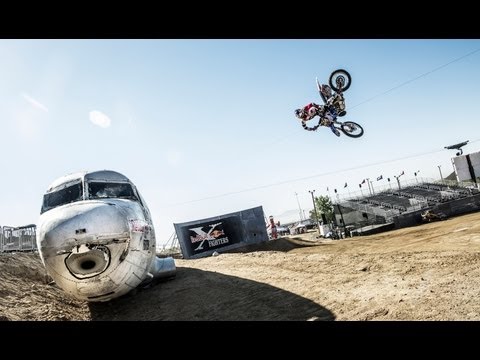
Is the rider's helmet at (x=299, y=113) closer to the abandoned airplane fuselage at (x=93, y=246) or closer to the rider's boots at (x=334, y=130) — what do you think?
the rider's boots at (x=334, y=130)

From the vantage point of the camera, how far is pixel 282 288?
10039 mm

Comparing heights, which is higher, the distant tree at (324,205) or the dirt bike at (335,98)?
the dirt bike at (335,98)

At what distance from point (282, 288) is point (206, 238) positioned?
25134 mm

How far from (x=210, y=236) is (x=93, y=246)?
28023 millimetres

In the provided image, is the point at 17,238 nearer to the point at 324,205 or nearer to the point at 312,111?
the point at 312,111

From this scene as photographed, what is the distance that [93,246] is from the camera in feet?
23.3

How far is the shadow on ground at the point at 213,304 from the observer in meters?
7.54

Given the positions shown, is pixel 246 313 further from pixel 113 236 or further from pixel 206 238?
pixel 206 238

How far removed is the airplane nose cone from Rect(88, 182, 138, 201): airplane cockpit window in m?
2.67

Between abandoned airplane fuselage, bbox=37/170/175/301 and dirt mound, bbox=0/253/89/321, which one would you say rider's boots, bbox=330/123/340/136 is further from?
dirt mound, bbox=0/253/89/321

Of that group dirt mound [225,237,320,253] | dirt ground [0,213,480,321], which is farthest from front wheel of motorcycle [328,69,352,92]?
dirt mound [225,237,320,253]

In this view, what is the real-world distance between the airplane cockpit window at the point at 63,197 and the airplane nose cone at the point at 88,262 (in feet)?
8.92

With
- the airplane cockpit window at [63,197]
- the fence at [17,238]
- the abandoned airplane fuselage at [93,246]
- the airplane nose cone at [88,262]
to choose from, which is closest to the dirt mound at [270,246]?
the fence at [17,238]
